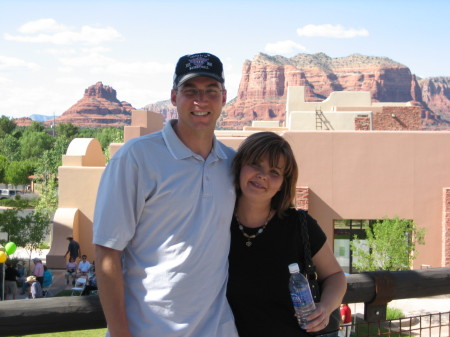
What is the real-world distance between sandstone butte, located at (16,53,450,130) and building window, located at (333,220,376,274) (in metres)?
127

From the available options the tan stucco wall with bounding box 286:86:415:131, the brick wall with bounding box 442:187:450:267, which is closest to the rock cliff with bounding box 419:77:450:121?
the tan stucco wall with bounding box 286:86:415:131

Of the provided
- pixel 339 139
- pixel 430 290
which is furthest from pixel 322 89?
pixel 430 290

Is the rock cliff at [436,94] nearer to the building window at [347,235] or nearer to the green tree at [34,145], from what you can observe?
the green tree at [34,145]

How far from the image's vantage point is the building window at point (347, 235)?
1883 centimetres

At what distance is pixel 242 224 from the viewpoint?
8.64ft

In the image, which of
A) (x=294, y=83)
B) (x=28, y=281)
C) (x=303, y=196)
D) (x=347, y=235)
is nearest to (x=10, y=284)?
(x=28, y=281)

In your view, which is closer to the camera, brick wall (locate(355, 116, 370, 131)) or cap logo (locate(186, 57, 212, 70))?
cap logo (locate(186, 57, 212, 70))

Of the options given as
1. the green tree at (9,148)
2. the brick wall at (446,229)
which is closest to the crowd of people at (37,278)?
the brick wall at (446,229)

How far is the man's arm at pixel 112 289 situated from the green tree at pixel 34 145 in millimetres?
66143

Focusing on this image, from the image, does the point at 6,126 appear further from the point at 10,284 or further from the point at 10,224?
the point at 10,284

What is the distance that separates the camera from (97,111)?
167m

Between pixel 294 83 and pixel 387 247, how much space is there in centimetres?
13704

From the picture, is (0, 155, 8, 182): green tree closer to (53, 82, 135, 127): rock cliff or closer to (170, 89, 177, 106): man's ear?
(170, 89, 177, 106): man's ear

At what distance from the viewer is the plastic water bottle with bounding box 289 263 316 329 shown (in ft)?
8.18
